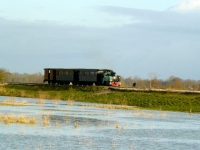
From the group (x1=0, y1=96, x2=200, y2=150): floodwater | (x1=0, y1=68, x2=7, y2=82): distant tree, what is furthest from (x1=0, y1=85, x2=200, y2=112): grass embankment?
(x1=0, y1=96, x2=200, y2=150): floodwater

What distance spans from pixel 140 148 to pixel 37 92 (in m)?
61.3

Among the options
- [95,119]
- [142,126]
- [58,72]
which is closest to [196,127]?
[142,126]

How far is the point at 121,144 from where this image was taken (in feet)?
109

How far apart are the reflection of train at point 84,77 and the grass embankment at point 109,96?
716cm

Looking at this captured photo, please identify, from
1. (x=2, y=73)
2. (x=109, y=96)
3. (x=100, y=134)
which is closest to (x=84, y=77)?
(x=109, y=96)

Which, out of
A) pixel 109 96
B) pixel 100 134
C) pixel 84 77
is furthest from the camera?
pixel 84 77

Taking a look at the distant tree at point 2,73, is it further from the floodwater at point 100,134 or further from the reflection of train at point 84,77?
the floodwater at point 100,134

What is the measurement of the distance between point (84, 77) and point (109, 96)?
781 inches

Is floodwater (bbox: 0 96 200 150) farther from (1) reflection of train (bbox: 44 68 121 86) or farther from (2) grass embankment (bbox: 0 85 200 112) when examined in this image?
(1) reflection of train (bbox: 44 68 121 86)

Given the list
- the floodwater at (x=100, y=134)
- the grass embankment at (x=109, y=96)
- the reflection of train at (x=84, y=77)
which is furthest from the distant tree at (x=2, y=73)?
the floodwater at (x=100, y=134)

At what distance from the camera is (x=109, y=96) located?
81000mm

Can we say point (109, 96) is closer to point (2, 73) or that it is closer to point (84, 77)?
point (84, 77)

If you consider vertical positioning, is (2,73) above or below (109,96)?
above

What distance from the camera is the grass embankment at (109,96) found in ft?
231
